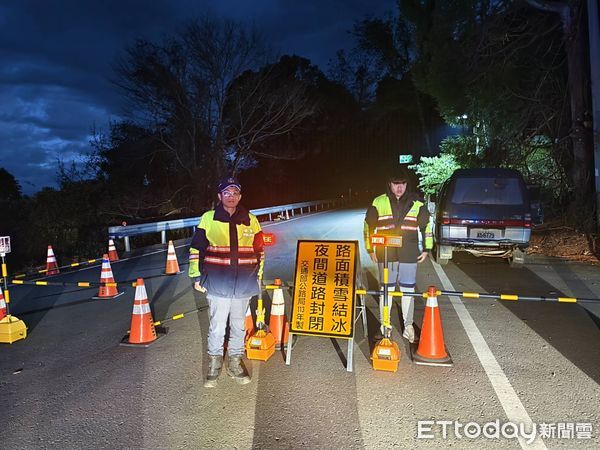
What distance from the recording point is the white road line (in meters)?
3.46

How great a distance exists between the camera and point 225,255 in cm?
420

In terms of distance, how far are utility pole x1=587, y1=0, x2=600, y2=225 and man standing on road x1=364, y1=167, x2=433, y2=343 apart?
8.27m

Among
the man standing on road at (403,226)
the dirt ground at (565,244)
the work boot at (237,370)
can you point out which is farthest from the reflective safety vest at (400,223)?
the dirt ground at (565,244)

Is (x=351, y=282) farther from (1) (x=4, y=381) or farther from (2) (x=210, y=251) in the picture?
(1) (x=4, y=381)

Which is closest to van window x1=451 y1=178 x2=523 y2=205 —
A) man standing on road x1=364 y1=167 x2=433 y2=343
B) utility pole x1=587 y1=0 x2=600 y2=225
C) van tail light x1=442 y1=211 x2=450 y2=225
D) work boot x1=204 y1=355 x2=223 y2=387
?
van tail light x1=442 y1=211 x2=450 y2=225

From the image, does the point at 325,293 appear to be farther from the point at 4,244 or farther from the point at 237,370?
the point at 4,244

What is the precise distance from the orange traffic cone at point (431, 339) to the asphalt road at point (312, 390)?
0.17 meters

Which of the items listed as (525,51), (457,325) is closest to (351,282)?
(457,325)

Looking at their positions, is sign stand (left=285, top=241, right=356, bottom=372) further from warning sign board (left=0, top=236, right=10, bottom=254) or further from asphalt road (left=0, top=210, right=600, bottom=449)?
warning sign board (left=0, top=236, right=10, bottom=254)

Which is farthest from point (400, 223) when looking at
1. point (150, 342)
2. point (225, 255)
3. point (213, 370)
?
point (150, 342)

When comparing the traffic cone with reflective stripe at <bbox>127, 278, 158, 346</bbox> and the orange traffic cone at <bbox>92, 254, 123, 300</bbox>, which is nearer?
the traffic cone with reflective stripe at <bbox>127, 278, 158, 346</bbox>

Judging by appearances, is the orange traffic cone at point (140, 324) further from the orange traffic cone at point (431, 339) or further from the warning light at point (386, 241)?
the orange traffic cone at point (431, 339)

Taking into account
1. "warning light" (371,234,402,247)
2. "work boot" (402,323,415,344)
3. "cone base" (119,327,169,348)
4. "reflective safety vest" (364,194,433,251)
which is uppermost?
"reflective safety vest" (364,194,433,251)

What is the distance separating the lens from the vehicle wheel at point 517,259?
9578mm
